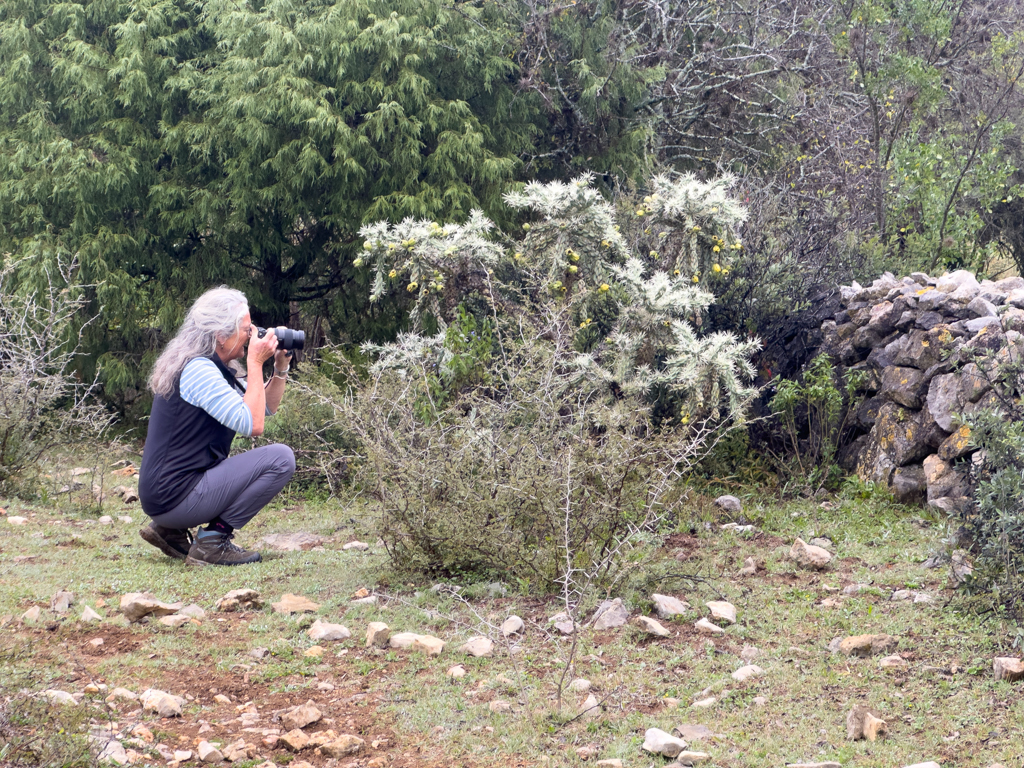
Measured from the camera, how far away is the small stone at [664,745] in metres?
2.80

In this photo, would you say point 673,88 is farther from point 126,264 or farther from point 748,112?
point 126,264

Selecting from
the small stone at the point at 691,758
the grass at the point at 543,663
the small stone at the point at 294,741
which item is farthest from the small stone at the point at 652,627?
the small stone at the point at 294,741

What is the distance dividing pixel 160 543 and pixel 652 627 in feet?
9.19

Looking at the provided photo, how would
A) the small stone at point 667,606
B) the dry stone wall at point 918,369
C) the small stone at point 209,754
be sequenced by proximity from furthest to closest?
1. the dry stone wall at point 918,369
2. the small stone at point 667,606
3. the small stone at point 209,754

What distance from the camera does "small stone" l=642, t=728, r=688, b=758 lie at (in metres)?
2.80

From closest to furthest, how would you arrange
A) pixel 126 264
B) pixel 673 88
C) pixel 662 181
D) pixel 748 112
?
pixel 662 181
pixel 126 264
pixel 673 88
pixel 748 112

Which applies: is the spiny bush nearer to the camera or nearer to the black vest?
→ the camera

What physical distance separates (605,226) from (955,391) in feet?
8.54

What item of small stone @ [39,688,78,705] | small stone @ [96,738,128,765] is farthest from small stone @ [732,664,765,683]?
small stone @ [39,688,78,705]

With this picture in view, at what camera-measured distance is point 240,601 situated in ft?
14.1

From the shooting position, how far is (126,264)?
429 inches

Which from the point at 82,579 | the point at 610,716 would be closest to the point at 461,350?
the point at 82,579

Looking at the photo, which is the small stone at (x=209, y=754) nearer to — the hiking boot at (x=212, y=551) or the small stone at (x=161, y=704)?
the small stone at (x=161, y=704)

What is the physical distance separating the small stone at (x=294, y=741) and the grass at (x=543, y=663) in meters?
0.04
